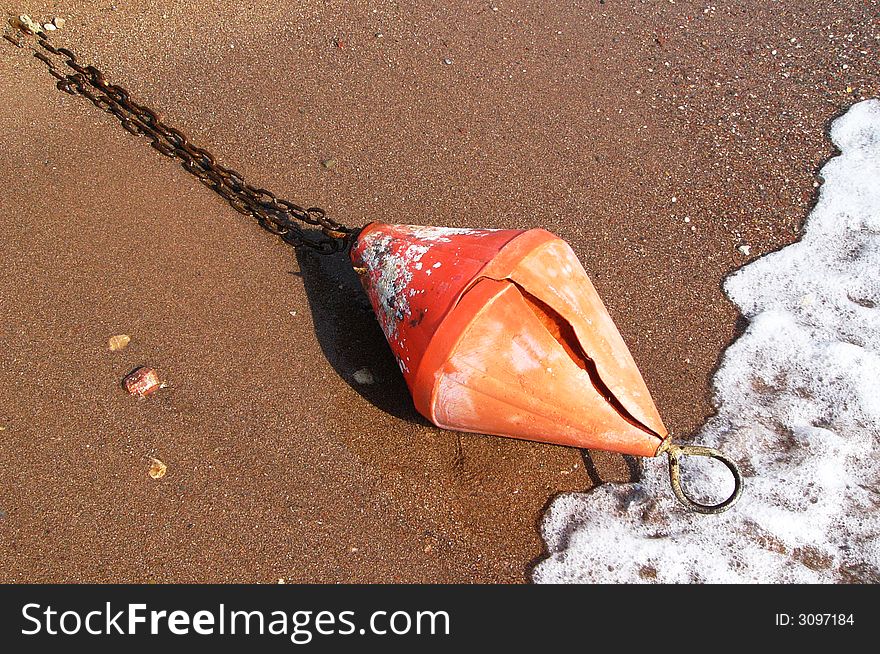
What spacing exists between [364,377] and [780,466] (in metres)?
1.71

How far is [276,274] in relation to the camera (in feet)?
11.3

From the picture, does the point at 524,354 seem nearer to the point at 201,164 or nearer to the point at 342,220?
the point at 342,220

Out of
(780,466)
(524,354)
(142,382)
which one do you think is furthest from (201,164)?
(780,466)

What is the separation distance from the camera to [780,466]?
291 cm

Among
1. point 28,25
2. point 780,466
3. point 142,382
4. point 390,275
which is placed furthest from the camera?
point 28,25

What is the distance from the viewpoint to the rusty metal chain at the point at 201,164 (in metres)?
3.36

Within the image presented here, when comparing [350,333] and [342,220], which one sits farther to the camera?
[342,220]

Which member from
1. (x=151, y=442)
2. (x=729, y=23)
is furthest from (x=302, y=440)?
(x=729, y=23)

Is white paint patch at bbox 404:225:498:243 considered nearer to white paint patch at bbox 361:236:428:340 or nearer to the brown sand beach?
white paint patch at bbox 361:236:428:340

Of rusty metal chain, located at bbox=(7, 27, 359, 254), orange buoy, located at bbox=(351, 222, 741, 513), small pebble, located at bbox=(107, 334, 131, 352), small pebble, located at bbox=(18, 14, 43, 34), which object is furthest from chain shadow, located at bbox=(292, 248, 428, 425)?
small pebble, located at bbox=(18, 14, 43, 34)

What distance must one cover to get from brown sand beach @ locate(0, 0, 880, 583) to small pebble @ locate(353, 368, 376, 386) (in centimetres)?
2

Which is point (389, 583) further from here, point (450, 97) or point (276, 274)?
point (450, 97)

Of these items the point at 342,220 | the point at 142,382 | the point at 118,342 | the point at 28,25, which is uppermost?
the point at 28,25

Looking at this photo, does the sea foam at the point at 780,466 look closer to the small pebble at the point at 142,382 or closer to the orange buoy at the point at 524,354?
the orange buoy at the point at 524,354
